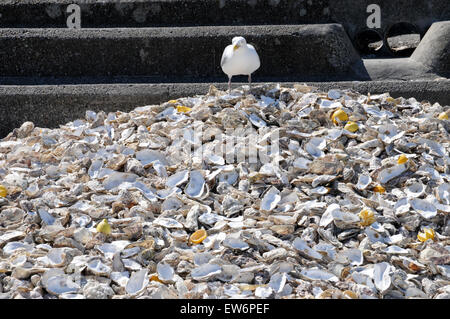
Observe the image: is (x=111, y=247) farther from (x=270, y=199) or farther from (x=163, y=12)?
(x=163, y=12)

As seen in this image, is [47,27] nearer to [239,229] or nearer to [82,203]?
[82,203]

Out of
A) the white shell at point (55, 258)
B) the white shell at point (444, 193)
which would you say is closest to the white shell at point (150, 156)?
the white shell at point (55, 258)

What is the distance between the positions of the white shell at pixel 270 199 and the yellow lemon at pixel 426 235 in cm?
52

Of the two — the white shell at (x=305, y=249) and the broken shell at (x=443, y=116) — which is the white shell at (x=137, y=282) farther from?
the broken shell at (x=443, y=116)

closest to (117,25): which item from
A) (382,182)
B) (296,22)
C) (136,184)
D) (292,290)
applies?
(296,22)

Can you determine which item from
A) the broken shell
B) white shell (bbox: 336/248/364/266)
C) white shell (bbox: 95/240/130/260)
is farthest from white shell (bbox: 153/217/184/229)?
the broken shell

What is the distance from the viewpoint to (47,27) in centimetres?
475

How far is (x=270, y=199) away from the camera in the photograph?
233 centimetres

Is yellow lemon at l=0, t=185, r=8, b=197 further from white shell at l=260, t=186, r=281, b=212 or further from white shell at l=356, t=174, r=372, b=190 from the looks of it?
white shell at l=356, t=174, r=372, b=190

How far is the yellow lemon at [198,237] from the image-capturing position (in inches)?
84.4

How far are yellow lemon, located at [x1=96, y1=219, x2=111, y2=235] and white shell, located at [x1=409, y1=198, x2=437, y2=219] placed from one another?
3.68 feet

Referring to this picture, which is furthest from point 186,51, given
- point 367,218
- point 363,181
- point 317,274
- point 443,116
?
point 317,274

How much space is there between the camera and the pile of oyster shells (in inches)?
77.7

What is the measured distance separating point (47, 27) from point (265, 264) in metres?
3.37
